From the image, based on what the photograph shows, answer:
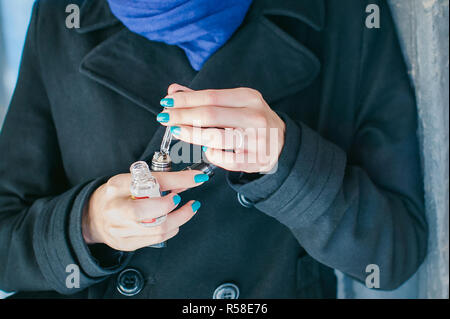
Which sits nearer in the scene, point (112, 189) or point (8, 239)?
point (112, 189)

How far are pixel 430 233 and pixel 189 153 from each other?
430 millimetres

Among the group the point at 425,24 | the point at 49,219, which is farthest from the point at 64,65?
the point at 425,24

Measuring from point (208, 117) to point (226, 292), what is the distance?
357 mm

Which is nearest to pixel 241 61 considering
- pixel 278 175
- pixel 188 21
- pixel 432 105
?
pixel 188 21

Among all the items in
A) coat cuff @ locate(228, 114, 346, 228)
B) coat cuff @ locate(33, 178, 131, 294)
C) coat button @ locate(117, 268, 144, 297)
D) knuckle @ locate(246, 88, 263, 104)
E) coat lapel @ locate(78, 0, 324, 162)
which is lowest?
coat button @ locate(117, 268, 144, 297)

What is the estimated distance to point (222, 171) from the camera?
589 millimetres

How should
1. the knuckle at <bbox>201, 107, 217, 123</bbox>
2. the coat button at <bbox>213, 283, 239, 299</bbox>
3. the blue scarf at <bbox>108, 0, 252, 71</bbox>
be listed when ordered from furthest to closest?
1. the coat button at <bbox>213, 283, 239, 299</bbox>
2. the blue scarf at <bbox>108, 0, 252, 71</bbox>
3. the knuckle at <bbox>201, 107, 217, 123</bbox>

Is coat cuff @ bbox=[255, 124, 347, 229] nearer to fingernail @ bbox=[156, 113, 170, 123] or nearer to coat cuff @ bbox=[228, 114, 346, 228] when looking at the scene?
coat cuff @ bbox=[228, 114, 346, 228]

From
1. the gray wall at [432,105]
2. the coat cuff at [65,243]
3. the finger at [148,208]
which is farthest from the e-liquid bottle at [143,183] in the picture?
the gray wall at [432,105]

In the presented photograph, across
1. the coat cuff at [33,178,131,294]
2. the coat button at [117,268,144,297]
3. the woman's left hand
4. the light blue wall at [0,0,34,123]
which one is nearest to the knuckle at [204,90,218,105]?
the woman's left hand

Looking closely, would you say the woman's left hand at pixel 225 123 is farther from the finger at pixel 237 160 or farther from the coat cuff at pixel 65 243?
the coat cuff at pixel 65 243

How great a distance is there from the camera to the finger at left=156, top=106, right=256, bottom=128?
15.8 inches
